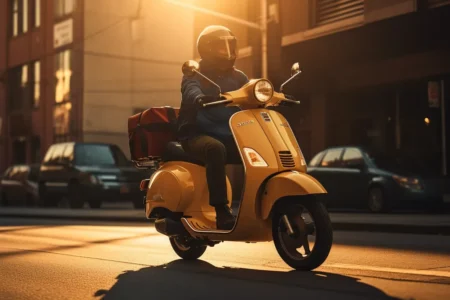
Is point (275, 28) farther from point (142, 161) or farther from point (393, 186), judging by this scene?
point (142, 161)

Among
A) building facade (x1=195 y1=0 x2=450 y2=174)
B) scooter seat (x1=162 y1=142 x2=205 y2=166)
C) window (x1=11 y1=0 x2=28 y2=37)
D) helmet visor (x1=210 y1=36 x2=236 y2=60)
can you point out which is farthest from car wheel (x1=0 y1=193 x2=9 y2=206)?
helmet visor (x1=210 y1=36 x2=236 y2=60)

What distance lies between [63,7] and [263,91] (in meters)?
33.6

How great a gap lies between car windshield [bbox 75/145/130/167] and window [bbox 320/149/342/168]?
6.59m

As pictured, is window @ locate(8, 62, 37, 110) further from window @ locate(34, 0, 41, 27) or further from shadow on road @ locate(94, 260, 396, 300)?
shadow on road @ locate(94, 260, 396, 300)

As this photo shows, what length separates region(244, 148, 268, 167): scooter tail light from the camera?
7031mm

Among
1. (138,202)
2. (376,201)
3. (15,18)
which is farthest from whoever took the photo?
(15,18)

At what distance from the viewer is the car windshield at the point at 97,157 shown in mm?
23689

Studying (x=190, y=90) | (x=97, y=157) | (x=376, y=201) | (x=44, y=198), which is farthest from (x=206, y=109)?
(x=44, y=198)

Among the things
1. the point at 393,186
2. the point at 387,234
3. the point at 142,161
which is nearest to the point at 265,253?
the point at 142,161

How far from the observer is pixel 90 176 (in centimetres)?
2306

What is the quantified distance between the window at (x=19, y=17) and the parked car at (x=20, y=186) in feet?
53.8

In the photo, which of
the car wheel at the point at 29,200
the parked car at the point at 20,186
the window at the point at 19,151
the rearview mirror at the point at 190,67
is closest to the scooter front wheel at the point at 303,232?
the rearview mirror at the point at 190,67

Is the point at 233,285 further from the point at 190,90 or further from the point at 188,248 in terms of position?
the point at 190,90

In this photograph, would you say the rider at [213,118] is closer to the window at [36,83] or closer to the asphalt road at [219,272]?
the asphalt road at [219,272]
